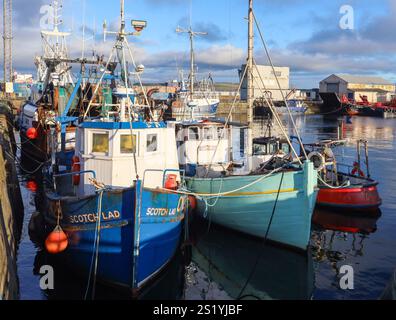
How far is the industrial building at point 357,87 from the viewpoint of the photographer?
11844cm

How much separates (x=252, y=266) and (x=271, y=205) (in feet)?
6.94

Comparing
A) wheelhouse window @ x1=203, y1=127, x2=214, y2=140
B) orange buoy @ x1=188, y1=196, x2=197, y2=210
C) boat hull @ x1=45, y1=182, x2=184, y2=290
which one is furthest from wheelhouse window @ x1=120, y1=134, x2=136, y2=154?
wheelhouse window @ x1=203, y1=127, x2=214, y2=140

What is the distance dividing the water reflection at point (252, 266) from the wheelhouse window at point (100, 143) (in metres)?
5.15

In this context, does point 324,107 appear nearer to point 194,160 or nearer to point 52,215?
point 194,160

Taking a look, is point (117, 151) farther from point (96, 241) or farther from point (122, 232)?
point (96, 241)

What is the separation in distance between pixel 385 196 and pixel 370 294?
12471mm

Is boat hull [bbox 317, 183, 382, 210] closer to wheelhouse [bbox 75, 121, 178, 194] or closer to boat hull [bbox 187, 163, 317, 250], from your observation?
boat hull [bbox 187, 163, 317, 250]

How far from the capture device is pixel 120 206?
11.1 meters

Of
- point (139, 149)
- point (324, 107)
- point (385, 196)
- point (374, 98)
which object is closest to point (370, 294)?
point (139, 149)

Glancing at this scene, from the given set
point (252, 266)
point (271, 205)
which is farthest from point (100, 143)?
point (252, 266)

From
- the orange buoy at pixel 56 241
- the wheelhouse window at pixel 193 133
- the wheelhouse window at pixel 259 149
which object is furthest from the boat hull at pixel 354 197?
the orange buoy at pixel 56 241

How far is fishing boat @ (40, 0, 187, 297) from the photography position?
36.8ft

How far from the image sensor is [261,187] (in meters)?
14.5

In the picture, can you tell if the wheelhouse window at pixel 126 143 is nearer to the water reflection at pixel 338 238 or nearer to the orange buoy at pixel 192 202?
the orange buoy at pixel 192 202
